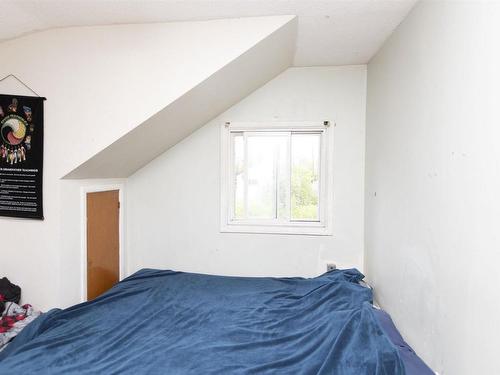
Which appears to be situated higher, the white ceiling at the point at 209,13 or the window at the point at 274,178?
the white ceiling at the point at 209,13

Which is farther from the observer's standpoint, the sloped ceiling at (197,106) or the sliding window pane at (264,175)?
the sliding window pane at (264,175)

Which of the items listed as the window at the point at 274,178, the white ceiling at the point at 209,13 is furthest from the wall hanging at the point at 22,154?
the window at the point at 274,178

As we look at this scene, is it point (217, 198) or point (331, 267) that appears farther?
point (217, 198)

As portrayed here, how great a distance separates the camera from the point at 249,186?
255 cm

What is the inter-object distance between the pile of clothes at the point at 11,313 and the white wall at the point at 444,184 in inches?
85.2

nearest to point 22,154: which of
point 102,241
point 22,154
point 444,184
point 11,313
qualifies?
point 22,154

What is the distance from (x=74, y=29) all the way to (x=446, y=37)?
6.80ft

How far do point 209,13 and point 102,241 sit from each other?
181 centimetres

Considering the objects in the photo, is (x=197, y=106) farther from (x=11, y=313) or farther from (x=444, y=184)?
(x=11, y=313)

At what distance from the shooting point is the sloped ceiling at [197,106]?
1.76 meters

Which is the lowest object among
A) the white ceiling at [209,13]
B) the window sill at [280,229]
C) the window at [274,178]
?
the window sill at [280,229]

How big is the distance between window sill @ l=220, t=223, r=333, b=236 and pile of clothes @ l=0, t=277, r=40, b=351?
143 centimetres

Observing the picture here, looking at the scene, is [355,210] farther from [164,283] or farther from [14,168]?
[14,168]

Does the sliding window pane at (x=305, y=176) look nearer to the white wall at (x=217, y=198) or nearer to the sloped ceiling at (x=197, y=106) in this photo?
the white wall at (x=217, y=198)
